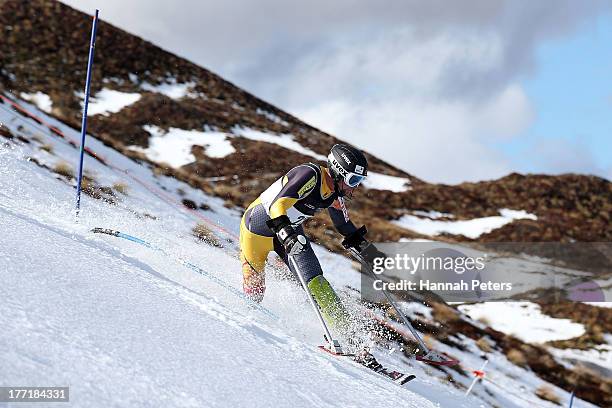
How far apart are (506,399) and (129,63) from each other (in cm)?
3831

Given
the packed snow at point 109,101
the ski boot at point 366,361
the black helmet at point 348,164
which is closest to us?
the ski boot at point 366,361

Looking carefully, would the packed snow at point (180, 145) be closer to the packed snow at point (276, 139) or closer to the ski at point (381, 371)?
the packed snow at point (276, 139)

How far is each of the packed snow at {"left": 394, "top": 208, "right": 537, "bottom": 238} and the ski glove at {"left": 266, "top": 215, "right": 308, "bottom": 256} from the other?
74.2 feet

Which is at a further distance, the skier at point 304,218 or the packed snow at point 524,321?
the packed snow at point 524,321

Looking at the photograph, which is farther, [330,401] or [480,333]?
[480,333]

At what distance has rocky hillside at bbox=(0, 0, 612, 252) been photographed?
2942 cm

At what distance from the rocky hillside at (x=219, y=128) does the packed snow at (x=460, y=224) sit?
0.34 m

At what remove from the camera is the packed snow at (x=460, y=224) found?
A: 28641 millimetres

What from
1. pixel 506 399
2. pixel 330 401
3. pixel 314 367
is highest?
pixel 506 399

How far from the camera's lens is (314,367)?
177 inches

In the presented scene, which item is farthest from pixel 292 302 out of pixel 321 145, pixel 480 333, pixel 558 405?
pixel 321 145

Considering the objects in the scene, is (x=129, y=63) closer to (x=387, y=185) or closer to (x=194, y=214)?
(x=387, y=185)

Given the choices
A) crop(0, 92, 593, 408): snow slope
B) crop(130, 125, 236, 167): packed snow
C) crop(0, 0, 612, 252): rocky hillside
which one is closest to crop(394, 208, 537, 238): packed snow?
crop(0, 0, 612, 252): rocky hillside

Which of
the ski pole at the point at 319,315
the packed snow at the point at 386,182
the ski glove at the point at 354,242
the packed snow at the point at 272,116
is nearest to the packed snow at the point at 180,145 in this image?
the packed snow at the point at 386,182
